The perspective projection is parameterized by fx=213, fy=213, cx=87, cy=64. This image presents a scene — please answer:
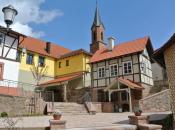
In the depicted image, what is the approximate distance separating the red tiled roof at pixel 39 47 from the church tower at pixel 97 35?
565 cm

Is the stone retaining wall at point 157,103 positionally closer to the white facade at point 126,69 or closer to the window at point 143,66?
the white facade at point 126,69

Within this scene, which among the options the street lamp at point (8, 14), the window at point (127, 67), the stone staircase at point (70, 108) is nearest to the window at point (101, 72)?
the window at point (127, 67)

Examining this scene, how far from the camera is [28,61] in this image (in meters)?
29.3

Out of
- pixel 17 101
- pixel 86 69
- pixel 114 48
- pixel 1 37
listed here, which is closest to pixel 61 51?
pixel 86 69

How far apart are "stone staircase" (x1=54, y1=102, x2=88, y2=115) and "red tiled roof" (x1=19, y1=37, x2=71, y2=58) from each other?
1232cm

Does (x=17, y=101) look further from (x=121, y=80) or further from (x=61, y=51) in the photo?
(x=61, y=51)

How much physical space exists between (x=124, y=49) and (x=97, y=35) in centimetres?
1018

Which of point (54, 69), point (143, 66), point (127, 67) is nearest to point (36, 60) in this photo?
point (54, 69)

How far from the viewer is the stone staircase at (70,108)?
19228 millimetres

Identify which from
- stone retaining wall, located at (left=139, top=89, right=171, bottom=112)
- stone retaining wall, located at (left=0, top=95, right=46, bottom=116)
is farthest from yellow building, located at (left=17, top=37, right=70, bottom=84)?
stone retaining wall, located at (left=139, top=89, right=171, bottom=112)

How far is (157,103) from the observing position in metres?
19.3

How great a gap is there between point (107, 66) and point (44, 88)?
31.7ft

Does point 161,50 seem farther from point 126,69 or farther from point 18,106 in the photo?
point 126,69

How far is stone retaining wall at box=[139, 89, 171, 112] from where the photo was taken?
19188mm
